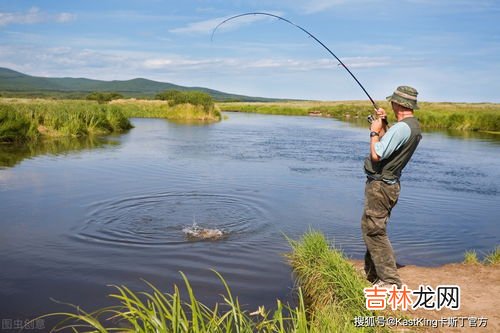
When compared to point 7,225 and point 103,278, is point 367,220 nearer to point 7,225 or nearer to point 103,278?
point 103,278

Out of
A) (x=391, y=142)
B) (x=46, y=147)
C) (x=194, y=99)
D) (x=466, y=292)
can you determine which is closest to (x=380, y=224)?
(x=391, y=142)

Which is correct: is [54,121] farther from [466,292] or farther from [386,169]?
[466,292]

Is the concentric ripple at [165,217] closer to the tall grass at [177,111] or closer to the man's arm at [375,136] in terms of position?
the man's arm at [375,136]

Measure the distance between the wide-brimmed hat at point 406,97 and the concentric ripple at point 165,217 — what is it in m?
3.59

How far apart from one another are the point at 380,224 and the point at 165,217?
178 inches

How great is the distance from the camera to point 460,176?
13.9 m

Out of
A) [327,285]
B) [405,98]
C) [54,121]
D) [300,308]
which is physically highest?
[405,98]

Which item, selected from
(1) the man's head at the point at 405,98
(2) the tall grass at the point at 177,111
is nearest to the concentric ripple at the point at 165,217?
(1) the man's head at the point at 405,98

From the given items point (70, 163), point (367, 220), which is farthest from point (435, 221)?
point (70, 163)

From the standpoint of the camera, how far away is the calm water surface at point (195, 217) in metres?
5.59

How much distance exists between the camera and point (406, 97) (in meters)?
4.50

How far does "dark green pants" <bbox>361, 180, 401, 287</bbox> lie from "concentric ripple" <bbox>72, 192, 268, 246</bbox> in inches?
117

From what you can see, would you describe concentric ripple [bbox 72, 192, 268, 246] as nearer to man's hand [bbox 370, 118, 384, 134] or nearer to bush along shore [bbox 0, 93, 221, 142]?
man's hand [bbox 370, 118, 384, 134]

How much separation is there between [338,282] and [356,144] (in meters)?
18.2
